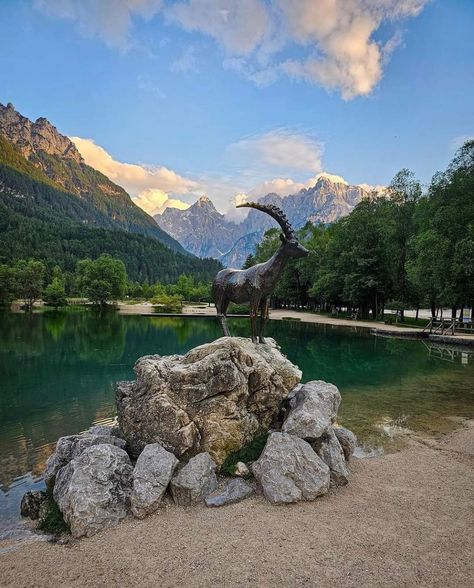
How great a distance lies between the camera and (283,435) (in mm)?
8297

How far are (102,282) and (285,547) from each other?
78.5 m

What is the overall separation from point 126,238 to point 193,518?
189 meters

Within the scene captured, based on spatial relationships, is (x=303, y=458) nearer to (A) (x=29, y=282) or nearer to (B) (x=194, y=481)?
(B) (x=194, y=481)

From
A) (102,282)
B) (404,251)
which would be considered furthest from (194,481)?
(102,282)

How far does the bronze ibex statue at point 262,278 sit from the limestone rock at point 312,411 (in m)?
2.19

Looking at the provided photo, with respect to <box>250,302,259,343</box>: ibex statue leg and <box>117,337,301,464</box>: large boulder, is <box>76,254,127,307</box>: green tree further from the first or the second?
<box>117,337,301,464</box>: large boulder

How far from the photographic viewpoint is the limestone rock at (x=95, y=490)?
683 centimetres

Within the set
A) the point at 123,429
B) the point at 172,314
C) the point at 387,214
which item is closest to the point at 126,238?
the point at 172,314

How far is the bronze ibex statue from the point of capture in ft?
35.1

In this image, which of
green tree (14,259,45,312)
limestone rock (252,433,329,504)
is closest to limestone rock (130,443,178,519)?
limestone rock (252,433,329,504)

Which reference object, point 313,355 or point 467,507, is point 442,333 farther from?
point 467,507

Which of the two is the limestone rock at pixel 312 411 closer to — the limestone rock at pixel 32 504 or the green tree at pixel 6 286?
the limestone rock at pixel 32 504

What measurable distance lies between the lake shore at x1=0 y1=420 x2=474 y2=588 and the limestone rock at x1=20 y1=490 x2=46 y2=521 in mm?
1547

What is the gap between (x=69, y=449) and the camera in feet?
29.8
